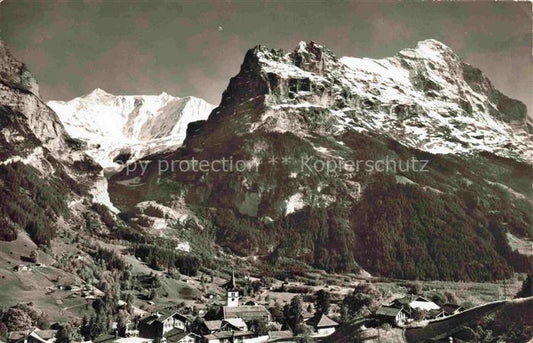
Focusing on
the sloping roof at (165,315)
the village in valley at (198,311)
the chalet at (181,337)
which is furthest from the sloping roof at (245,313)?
the chalet at (181,337)

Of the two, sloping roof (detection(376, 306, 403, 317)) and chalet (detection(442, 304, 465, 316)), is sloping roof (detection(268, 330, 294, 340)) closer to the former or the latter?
sloping roof (detection(376, 306, 403, 317))

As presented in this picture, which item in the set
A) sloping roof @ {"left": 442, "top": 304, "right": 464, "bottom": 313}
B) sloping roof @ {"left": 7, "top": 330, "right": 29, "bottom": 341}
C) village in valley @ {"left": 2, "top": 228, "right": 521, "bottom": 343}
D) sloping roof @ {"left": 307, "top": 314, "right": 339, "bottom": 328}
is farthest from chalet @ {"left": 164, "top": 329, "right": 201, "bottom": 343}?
sloping roof @ {"left": 442, "top": 304, "right": 464, "bottom": 313}

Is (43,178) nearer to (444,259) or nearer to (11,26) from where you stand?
(11,26)

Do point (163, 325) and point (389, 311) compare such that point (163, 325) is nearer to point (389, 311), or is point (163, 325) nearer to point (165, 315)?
point (165, 315)

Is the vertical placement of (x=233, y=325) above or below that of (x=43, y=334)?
above

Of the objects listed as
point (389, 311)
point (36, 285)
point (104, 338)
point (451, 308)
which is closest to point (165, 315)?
point (104, 338)

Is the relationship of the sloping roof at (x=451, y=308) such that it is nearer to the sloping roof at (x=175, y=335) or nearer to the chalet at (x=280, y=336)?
the chalet at (x=280, y=336)
